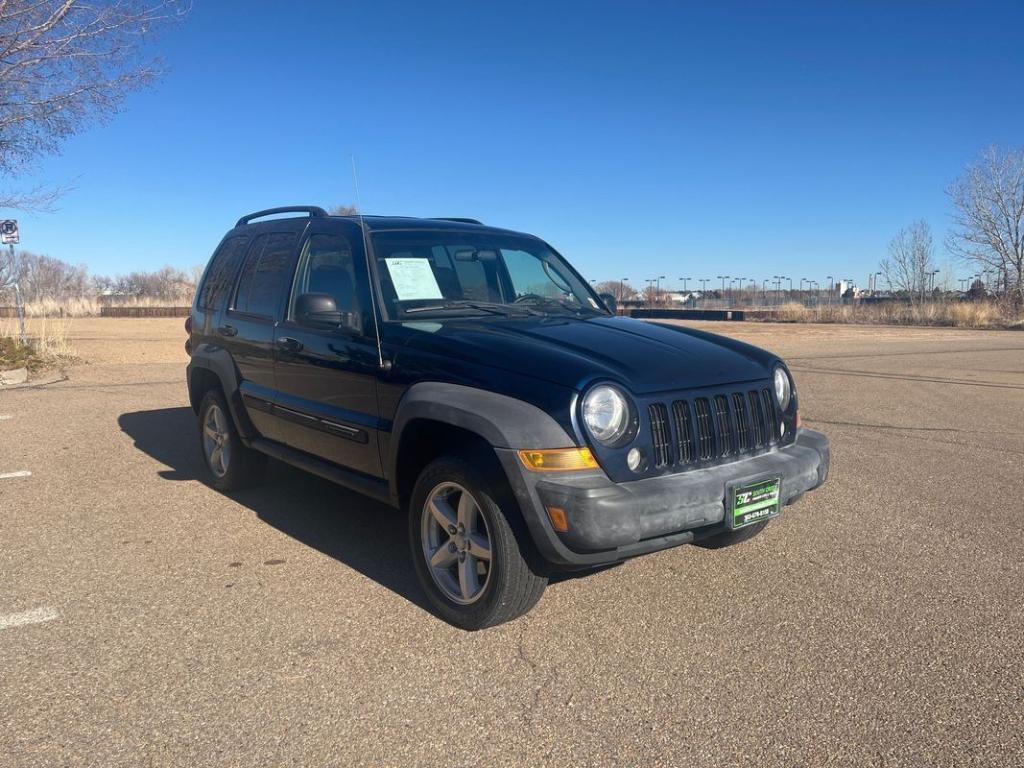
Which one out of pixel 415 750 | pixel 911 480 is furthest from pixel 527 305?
pixel 911 480

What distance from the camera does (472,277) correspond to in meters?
4.79

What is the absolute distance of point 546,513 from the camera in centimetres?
320

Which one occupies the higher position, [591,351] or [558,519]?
[591,351]

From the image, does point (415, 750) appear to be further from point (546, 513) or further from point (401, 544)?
point (401, 544)

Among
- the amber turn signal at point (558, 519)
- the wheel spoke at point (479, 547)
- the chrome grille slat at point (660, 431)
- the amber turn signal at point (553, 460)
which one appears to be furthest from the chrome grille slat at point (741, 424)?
the wheel spoke at point (479, 547)

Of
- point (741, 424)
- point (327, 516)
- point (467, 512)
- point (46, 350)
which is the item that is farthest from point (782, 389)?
point (46, 350)

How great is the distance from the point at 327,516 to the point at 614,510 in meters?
2.79

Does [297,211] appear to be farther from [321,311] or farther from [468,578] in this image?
[468,578]

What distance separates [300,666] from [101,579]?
162 cm

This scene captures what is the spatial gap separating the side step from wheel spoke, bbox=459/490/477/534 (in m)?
0.56

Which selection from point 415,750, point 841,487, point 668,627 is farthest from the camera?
point 841,487

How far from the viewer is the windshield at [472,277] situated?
4387 mm

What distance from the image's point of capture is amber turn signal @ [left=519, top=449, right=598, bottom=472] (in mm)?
3209

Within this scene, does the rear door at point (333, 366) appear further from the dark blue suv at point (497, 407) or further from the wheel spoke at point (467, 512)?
the wheel spoke at point (467, 512)
